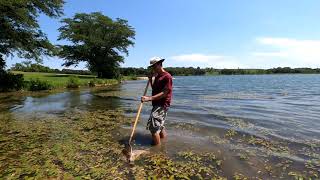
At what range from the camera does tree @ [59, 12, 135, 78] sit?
75625 millimetres

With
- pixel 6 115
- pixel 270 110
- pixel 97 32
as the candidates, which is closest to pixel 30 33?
pixel 6 115

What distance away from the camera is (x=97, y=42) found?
73500 mm

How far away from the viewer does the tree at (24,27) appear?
32.2 metres

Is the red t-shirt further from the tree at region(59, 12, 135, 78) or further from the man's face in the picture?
the tree at region(59, 12, 135, 78)

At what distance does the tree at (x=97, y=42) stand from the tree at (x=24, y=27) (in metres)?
34.9

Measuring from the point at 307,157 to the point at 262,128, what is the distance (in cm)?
474

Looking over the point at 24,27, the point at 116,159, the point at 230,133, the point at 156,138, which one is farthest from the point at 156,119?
the point at 24,27

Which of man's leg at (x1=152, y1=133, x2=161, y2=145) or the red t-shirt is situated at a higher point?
the red t-shirt

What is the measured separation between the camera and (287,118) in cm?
1744

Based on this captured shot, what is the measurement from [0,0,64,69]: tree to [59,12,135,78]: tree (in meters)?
34.9

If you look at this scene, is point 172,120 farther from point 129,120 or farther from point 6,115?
point 6,115

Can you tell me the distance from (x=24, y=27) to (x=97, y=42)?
38380 mm

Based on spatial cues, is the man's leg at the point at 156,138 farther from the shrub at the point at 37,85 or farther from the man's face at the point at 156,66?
the shrub at the point at 37,85

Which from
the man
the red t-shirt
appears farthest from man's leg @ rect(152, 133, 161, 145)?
the red t-shirt
